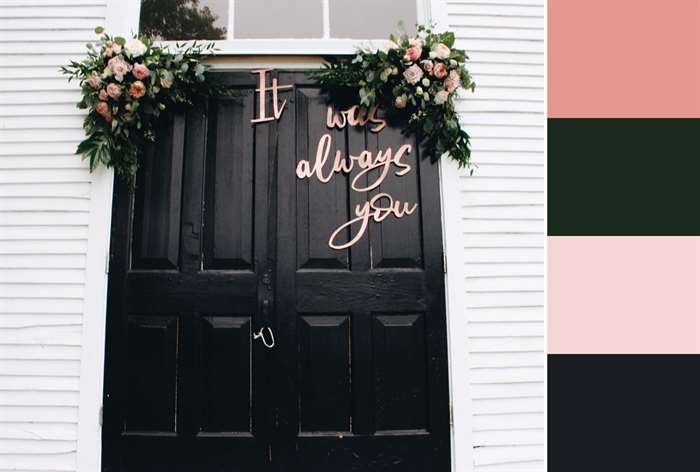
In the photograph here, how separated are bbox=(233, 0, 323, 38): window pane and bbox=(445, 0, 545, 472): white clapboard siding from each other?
848 mm

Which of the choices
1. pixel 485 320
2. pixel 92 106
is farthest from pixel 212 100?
pixel 485 320

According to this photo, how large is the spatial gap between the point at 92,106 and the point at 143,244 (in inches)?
32.9

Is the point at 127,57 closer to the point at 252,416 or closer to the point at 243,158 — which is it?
the point at 243,158

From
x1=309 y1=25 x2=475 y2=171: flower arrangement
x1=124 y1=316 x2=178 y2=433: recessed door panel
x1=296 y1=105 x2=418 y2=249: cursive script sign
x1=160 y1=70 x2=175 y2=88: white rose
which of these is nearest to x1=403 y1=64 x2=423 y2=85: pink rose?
x1=309 y1=25 x2=475 y2=171: flower arrangement

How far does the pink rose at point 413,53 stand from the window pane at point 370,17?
37cm

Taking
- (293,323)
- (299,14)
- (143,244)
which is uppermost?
(299,14)

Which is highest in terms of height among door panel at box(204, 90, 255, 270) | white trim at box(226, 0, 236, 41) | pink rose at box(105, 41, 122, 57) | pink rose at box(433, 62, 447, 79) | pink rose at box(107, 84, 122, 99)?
white trim at box(226, 0, 236, 41)

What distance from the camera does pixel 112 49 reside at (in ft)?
9.00

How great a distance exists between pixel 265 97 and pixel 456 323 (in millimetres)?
1767

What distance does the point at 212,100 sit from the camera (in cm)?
296

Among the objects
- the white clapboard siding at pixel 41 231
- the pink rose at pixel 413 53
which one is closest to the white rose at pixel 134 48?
the white clapboard siding at pixel 41 231

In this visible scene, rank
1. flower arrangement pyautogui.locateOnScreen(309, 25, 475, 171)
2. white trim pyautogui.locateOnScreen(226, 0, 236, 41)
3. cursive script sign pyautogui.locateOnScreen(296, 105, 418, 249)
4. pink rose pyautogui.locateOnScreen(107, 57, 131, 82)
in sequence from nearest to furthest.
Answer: pink rose pyautogui.locateOnScreen(107, 57, 131, 82), flower arrangement pyautogui.locateOnScreen(309, 25, 475, 171), cursive script sign pyautogui.locateOnScreen(296, 105, 418, 249), white trim pyautogui.locateOnScreen(226, 0, 236, 41)

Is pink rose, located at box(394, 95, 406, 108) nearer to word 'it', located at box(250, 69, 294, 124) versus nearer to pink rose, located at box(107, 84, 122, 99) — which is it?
word 'it', located at box(250, 69, 294, 124)

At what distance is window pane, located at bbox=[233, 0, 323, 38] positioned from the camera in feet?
10.0
